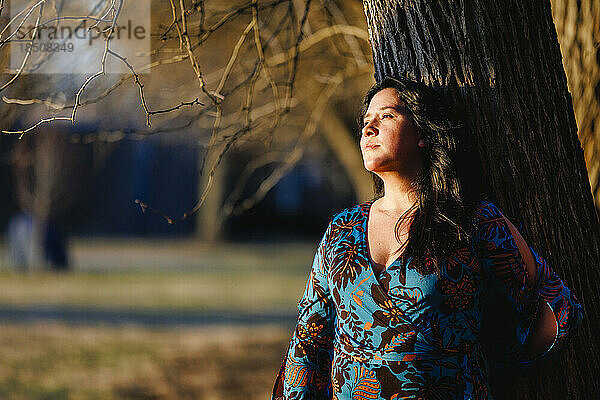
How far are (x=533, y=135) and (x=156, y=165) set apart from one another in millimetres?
23860

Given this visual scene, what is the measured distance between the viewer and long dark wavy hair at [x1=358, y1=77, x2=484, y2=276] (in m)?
2.07

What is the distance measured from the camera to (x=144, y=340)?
10.7 meters

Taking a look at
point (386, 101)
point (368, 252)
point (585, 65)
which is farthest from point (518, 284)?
point (585, 65)

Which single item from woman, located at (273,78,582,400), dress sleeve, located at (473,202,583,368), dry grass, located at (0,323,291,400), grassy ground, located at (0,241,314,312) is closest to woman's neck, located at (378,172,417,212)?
woman, located at (273,78,582,400)

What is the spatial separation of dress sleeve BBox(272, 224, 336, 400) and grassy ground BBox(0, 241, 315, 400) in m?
6.38

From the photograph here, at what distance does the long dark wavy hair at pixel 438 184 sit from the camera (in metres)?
2.07

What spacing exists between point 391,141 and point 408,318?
521 millimetres

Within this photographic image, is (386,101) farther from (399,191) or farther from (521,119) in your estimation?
(521,119)

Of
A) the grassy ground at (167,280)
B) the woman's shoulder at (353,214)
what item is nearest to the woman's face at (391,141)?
the woman's shoulder at (353,214)

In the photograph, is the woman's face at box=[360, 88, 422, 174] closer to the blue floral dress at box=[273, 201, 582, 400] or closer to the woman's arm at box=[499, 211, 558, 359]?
the blue floral dress at box=[273, 201, 582, 400]

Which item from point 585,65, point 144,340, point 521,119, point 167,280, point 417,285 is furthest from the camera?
point 167,280

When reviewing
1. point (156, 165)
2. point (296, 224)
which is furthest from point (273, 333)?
point (296, 224)

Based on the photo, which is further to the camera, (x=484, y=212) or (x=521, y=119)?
(x=521, y=119)

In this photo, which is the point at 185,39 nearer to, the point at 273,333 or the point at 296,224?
the point at 273,333
